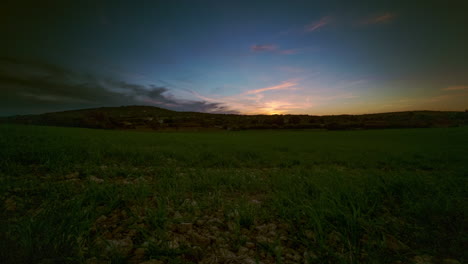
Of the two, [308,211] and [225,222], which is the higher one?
[308,211]

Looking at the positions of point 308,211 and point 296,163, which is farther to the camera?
point 296,163

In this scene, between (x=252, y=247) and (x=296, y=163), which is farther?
(x=296, y=163)

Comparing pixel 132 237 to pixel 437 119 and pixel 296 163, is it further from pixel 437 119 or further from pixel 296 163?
pixel 437 119

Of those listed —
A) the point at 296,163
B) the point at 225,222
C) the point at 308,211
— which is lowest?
the point at 296,163

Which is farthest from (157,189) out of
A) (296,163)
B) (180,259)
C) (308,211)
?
(296,163)

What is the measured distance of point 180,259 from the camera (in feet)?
5.64

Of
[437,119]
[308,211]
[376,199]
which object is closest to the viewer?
[308,211]

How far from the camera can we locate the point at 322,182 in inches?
148

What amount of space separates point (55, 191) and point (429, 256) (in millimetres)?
5469

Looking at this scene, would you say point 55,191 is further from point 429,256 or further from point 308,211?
point 429,256

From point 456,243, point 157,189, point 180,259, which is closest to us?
point 180,259

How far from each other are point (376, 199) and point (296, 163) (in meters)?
6.33

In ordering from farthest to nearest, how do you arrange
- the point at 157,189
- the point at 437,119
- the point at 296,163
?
the point at 437,119 → the point at 296,163 → the point at 157,189

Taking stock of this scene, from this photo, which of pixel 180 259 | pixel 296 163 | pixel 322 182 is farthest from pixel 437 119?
pixel 180 259
